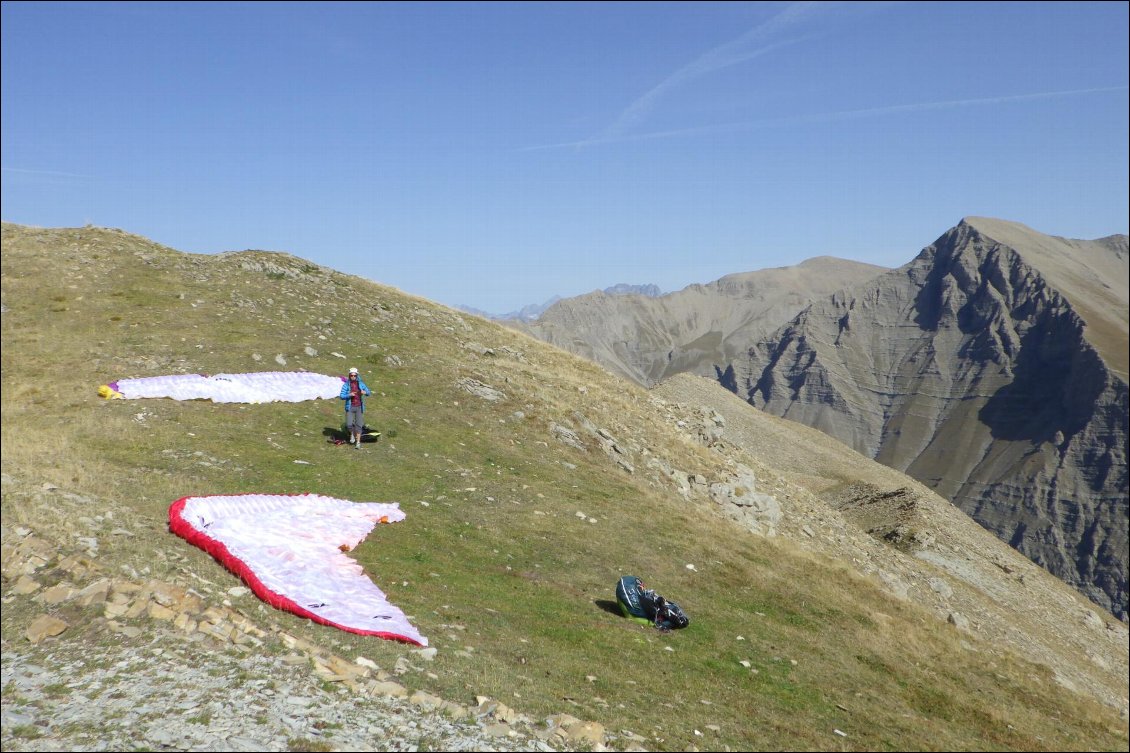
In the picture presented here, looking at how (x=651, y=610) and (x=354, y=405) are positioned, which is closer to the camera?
(x=651, y=610)

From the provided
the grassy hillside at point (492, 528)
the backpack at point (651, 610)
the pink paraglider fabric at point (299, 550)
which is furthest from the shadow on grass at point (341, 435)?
the backpack at point (651, 610)

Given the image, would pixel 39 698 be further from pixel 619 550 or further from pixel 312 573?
pixel 619 550

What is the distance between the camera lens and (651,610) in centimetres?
1897

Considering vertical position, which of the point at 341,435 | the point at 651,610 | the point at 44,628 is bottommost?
the point at 651,610

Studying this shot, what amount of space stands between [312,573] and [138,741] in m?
6.98

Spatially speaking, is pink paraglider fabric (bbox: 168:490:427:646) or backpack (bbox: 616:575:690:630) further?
backpack (bbox: 616:575:690:630)

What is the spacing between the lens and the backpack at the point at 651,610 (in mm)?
18891

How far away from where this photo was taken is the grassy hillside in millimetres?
14594

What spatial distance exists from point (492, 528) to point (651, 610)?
668 centimetres

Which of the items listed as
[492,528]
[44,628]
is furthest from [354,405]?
[44,628]

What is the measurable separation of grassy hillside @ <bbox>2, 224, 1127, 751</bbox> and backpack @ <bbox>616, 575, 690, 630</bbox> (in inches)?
17.8

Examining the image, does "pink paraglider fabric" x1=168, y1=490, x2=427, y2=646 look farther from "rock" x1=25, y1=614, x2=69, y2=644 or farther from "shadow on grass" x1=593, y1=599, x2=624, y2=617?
"shadow on grass" x1=593, y1=599, x2=624, y2=617

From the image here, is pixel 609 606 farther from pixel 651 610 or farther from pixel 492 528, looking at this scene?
pixel 492 528

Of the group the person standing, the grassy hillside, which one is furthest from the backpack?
the person standing
